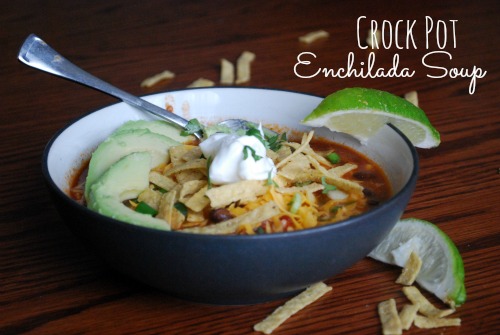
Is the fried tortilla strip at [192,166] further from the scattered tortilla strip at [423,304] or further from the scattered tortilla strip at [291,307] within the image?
the scattered tortilla strip at [423,304]

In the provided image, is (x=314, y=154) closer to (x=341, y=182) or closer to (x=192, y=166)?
(x=341, y=182)

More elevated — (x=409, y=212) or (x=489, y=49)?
(x=489, y=49)

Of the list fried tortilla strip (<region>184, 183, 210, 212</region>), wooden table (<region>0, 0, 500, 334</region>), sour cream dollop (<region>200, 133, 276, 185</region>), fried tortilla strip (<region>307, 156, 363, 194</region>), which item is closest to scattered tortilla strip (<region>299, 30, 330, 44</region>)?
wooden table (<region>0, 0, 500, 334</region>)

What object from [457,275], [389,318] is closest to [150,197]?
[389,318]

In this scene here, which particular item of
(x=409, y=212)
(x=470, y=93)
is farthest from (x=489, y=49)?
(x=409, y=212)

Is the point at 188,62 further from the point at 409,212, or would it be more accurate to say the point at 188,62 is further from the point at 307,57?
the point at 409,212

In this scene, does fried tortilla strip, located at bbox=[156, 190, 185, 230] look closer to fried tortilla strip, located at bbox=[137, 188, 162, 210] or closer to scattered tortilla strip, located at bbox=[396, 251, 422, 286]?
fried tortilla strip, located at bbox=[137, 188, 162, 210]
